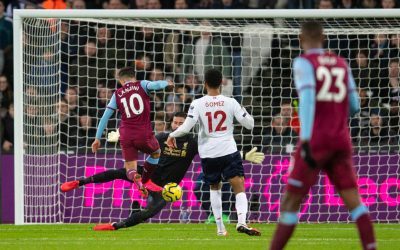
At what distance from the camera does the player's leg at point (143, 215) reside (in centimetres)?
1261

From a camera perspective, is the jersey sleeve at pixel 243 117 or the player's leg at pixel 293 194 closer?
the player's leg at pixel 293 194

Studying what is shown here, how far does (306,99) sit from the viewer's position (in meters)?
7.25

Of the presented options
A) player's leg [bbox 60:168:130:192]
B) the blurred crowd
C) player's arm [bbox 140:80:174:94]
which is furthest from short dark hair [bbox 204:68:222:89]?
the blurred crowd

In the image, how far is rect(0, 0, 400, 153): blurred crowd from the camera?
15320 mm

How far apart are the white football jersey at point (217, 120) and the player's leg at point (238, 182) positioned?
105 mm

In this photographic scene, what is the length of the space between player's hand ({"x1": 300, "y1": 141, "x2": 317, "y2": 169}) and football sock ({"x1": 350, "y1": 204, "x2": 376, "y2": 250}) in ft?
1.69

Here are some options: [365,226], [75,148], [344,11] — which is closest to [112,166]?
[75,148]

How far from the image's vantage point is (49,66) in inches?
578

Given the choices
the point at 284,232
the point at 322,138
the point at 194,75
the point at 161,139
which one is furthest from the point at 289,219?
the point at 194,75

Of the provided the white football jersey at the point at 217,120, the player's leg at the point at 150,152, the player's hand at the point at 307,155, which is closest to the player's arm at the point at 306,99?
the player's hand at the point at 307,155

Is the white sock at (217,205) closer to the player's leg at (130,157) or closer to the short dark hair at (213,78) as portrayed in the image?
the short dark hair at (213,78)

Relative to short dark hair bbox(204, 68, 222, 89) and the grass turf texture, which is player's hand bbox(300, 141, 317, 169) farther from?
short dark hair bbox(204, 68, 222, 89)

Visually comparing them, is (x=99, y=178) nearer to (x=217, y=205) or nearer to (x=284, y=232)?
(x=217, y=205)

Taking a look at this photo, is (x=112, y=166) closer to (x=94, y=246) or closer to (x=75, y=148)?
(x=75, y=148)
